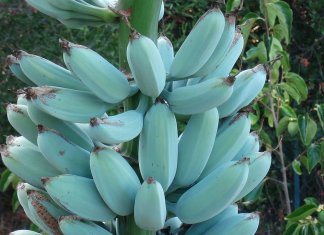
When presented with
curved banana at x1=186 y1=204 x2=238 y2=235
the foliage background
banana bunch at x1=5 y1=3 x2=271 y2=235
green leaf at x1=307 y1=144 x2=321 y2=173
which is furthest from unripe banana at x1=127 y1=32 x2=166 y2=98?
the foliage background

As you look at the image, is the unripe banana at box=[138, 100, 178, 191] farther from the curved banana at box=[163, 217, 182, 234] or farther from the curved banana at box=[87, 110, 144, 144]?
the curved banana at box=[163, 217, 182, 234]

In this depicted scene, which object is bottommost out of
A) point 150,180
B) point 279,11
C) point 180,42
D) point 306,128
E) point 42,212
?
point 180,42

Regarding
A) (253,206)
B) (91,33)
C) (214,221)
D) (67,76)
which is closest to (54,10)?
(67,76)

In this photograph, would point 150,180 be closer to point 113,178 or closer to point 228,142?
point 113,178

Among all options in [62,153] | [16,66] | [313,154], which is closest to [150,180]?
[62,153]

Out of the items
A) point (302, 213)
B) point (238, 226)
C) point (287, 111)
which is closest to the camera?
point (238, 226)
